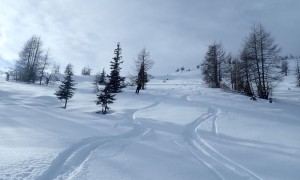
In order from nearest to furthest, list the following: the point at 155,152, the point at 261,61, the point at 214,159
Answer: the point at 214,159
the point at 155,152
the point at 261,61

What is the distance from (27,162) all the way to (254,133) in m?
11.5

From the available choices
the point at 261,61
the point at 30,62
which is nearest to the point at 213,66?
the point at 261,61

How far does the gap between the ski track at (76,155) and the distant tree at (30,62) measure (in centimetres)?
5084

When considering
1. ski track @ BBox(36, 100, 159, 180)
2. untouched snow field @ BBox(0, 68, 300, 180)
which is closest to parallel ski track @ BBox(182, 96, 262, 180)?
untouched snow field @ BBox(0, 68, 300, 180)

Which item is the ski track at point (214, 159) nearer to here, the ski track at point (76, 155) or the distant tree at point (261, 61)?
the ski track at point (76, 155)

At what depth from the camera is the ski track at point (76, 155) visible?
23.5 feet

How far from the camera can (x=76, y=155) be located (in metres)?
8.94

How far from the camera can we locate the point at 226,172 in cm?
865

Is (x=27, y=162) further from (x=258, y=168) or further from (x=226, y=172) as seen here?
(x=258, y=168)

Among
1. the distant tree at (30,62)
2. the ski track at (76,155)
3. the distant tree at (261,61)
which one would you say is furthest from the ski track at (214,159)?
the distant tree at (30,62)

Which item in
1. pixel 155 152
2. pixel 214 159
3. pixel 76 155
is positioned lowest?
pixel 214 159

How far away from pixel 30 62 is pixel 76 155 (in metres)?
57.8

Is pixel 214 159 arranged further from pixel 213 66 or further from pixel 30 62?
pixel 30 62

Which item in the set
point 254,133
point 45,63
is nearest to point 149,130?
point 254,133
